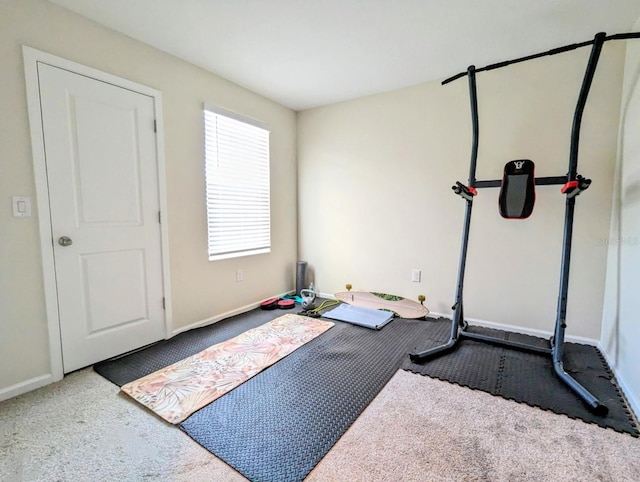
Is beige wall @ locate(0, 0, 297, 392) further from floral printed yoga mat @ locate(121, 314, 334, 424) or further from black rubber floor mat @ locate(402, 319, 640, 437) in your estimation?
black rubber floor mat @ locate(402, 319, 640, 437)

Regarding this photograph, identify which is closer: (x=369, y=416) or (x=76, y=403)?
(x=369, y=416)

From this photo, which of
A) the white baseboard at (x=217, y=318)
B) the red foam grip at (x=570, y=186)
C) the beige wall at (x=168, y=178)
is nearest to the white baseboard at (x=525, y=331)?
the red foam grip at (x=570, y=186)

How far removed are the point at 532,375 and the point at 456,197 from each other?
5.06 ft

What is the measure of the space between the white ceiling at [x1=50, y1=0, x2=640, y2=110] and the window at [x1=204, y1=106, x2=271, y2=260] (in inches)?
20.2

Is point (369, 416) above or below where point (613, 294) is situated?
below

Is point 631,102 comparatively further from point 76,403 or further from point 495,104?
point 76,403

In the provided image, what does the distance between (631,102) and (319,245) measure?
2847mm

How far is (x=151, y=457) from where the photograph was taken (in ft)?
4.09

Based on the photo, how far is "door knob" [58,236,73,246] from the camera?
183 centimetres

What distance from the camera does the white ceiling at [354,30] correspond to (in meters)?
1.80

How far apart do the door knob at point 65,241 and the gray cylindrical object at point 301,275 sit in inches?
87.3

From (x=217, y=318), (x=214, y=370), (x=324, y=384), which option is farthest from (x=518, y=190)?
(x=217, y=318)

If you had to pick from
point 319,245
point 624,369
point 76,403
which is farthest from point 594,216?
point 76,403

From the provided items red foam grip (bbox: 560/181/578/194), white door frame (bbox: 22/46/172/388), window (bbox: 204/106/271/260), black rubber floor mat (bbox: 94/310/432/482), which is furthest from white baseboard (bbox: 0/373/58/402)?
red foam grip (bbox: 560/181/578/194)
